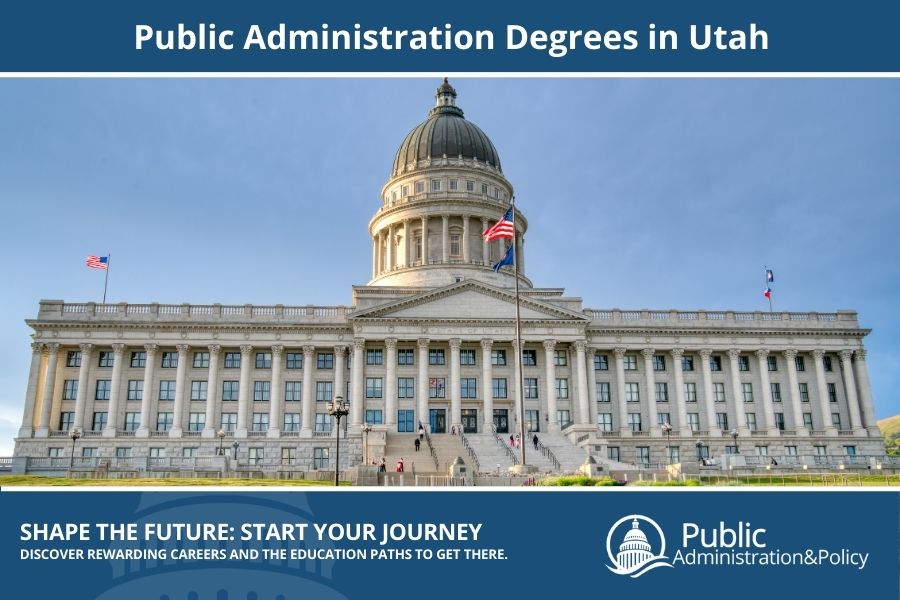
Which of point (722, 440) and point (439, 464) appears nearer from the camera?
point (439, 464)

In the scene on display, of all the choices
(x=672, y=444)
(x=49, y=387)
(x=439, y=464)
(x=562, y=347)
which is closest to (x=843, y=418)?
(x=672, y=444)

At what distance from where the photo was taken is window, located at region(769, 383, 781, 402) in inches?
2761

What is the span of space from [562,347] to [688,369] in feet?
39.9

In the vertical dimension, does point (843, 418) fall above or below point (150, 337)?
below

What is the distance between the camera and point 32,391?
6381cm

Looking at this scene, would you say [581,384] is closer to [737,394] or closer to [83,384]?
[737,394]

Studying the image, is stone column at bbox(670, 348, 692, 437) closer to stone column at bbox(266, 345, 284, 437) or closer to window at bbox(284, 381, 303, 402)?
window at bbox(284, 381, 303, 402)

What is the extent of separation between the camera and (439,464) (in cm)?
5184

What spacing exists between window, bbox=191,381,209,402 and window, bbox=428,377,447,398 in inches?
756

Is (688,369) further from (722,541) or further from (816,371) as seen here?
(722,541)

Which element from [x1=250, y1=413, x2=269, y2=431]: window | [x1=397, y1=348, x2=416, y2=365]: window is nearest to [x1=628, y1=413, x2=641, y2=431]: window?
[x1=397, y1=348, x2=416, y2=365]: window

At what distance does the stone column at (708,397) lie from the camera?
67.6 metres

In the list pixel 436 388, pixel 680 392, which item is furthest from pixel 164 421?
pixel 680 392

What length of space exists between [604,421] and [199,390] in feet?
116
